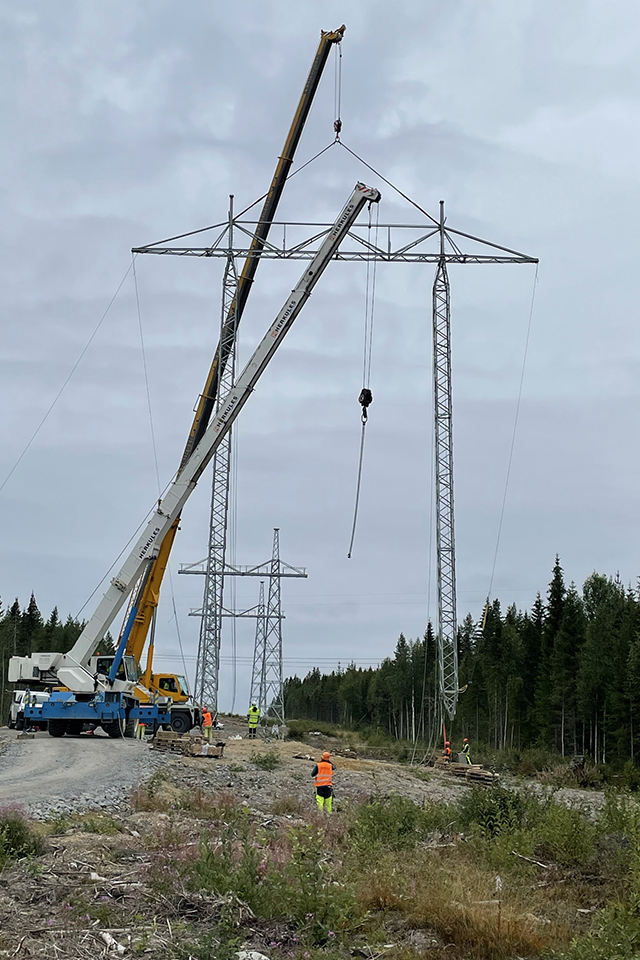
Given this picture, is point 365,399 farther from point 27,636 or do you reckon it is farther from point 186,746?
point 27,636

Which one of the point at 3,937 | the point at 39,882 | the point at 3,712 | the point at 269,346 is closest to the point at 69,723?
the point at 269,346

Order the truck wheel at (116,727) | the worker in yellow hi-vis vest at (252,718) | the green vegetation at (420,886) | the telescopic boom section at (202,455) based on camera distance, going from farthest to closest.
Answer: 1. the worker in yellow hi-vis vest at (252,718)
2. the truck wheel at (116,727)
3. the telescopic boom section at (202,455)
4. the green vegetation at (420,886)

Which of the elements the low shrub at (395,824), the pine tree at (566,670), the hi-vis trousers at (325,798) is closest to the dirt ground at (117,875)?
the hi-vis trousers at (325,798)

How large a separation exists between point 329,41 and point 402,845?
2996 centimetres

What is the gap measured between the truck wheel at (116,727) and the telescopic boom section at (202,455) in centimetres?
193

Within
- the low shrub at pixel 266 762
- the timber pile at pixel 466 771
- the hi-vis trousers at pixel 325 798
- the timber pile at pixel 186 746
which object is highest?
the hi-vis trousers at pixel 325 798

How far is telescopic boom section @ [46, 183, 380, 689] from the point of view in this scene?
3341 centimetres

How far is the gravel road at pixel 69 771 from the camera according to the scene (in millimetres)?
18641

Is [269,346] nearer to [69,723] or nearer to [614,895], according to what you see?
[69,723]

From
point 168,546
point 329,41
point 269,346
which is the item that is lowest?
point 168,546

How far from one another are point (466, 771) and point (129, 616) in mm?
13993

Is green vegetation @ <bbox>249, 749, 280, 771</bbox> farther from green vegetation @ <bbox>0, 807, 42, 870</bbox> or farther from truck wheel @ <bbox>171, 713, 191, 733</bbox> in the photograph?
green vegetation @ <bbox>0, 807, 42, 870</bbox>

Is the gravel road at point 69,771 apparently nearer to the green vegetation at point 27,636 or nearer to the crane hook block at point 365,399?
the crane hook block at point 365,399

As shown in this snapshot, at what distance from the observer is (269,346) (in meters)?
33.4
